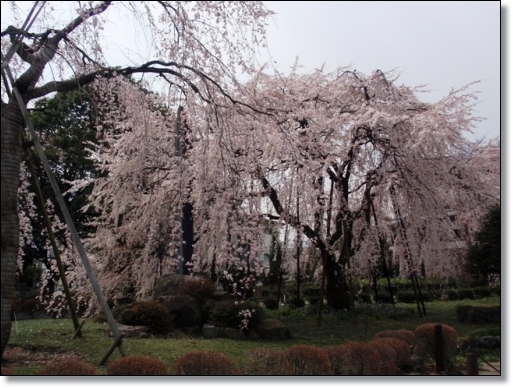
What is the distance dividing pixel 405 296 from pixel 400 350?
445cm

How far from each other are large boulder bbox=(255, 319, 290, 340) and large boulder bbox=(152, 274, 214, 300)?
4.93 ft

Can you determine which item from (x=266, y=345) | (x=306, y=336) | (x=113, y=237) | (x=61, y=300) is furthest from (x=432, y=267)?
(x=61, y=300)


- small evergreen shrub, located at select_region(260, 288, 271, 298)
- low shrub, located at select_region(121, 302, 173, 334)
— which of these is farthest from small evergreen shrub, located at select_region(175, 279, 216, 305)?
small evergreen shrub, located at select_region(260, 288, 271, 298)

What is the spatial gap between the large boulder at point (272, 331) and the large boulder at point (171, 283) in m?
1.50

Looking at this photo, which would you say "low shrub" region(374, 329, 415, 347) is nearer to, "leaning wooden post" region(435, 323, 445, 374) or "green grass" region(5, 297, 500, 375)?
"leaning wooden post" region(435, 323, 445, 374)

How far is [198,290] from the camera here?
A: 7898 millimetres

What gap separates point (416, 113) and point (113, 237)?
221 inches

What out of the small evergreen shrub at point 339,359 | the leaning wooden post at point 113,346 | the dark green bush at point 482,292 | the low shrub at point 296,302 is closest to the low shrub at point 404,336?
the small evergreen shrub at point 339,359

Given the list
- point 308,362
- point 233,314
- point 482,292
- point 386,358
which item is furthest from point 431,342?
point 233,314

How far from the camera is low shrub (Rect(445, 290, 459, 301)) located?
7.04 metres

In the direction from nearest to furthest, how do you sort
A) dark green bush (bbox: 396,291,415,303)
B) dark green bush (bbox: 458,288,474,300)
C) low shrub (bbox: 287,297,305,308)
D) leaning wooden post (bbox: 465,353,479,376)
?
leaning wooden post (bbox: 465,353,479,376) < dark green bush (bbox: 458,288,474,300) < dark green bush (bbox: 396,291,415,303) < low shrub (bbox: 287,297,305,308)

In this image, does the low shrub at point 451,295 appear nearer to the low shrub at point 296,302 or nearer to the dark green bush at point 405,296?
the dark green bush at point 405,296

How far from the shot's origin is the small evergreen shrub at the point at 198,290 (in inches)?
309

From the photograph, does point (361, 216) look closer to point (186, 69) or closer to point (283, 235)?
point (283, 235)
